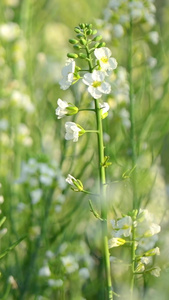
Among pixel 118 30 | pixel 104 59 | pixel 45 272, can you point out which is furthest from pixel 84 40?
pixel 45 272

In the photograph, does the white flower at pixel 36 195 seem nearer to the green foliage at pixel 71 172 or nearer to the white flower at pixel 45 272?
the green foliage at pixel 71 172

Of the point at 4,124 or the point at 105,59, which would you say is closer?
the point at 105,59

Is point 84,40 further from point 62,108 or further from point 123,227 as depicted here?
point 123,227

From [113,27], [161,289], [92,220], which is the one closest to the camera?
[161,289]

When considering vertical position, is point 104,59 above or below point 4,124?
above

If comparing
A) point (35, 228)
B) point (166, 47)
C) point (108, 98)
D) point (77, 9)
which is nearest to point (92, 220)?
point (35, 228)

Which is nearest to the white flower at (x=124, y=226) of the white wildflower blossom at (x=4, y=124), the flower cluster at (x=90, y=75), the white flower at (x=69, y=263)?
the flower cluster at (x=90, y=75)

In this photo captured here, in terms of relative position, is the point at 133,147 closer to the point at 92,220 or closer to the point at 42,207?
the point at 42,207

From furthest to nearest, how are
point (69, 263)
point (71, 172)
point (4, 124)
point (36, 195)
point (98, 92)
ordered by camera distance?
point (4, 124)
point (71, 172)
point (36, 195)
point (69, 263)
point (98, 92)
